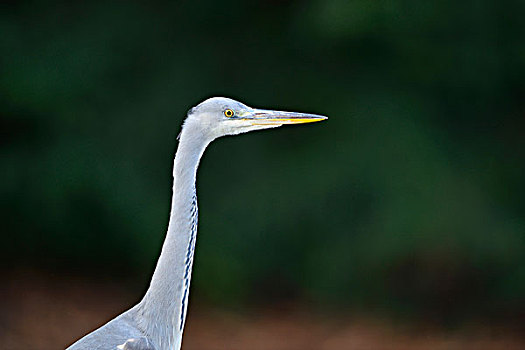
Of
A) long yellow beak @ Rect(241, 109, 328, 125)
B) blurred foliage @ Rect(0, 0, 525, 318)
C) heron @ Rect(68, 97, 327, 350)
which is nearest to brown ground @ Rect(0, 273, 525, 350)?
blurred foliage @ Rect(0, 0, 525, 318)

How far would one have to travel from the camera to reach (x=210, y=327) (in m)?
3.86

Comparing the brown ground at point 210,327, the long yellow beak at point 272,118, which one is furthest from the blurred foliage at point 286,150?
the long yellow beak at point 272,118

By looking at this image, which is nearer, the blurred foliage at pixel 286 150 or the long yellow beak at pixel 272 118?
the long yellow beak at pixel 272 118

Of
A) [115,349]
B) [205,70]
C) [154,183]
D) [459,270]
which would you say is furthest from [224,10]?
[115,349]

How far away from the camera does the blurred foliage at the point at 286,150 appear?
3738 mm

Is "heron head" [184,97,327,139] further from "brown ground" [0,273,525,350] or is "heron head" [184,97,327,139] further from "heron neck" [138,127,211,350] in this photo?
"brown ground" [0,273,525,350]

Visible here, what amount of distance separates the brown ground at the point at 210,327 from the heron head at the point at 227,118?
6.66ft

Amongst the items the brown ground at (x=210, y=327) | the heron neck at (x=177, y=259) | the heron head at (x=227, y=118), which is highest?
the heron head at (x=227, y=118)

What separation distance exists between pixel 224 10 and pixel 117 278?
4.31 feet

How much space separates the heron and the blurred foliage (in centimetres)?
187

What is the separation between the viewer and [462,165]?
12.5ft

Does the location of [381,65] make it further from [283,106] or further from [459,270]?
[459,270]

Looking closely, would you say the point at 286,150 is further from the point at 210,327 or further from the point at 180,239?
the point at 180,239

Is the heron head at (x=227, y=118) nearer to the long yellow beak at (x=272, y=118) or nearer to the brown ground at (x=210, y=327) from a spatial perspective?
the long yellow beak at (x=272, y=118)
